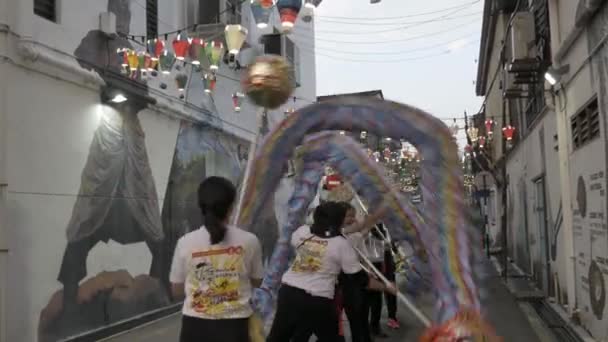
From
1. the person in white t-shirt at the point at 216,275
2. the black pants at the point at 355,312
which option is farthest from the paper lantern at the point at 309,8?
the person in white t-shirt at the point at 216,275

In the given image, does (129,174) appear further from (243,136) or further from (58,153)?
(243,136)

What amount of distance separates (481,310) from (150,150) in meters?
7.51

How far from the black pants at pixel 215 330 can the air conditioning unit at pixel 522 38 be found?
884 centimetres

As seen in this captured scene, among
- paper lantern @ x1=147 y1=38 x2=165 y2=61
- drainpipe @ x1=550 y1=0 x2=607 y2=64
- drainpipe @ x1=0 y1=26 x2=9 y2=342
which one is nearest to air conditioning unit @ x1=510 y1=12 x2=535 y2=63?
drainpipe @ x1=550 y1=0 x2=607 y2=64

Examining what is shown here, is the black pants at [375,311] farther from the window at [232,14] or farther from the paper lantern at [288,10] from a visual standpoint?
the window at [232,14]

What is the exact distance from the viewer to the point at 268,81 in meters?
4.57

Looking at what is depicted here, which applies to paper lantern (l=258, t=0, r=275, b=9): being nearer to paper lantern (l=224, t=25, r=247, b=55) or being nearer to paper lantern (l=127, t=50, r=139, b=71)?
paper lantern (l=224, t=25, r=247, b=55)

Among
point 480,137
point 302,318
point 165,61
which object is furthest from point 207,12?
point 480,137

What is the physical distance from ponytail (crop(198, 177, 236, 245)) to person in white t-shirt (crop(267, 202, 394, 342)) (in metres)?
1.41

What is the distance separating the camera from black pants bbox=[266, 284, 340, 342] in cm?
458

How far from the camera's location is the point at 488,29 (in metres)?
25.0

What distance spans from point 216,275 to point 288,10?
4881 millimetres

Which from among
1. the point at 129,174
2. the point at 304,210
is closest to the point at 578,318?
the point at 304,210

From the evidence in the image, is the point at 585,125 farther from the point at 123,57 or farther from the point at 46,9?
the point at 46,9
